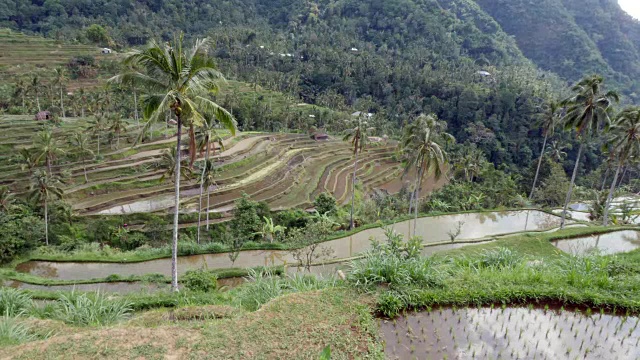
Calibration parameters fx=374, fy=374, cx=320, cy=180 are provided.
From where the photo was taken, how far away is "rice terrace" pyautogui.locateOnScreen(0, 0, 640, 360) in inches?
294

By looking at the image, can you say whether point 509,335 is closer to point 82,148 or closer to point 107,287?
point 107,287

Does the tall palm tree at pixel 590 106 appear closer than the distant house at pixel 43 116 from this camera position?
Yes

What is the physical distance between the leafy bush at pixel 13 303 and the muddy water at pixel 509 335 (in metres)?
8.25

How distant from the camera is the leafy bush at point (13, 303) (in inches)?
335

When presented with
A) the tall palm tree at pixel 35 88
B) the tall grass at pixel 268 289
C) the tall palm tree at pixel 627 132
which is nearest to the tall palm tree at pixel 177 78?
the tall grass at pixel 268 289

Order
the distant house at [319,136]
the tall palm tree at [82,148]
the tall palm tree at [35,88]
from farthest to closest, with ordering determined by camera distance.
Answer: the distant house at [319,136] → the tall palm tree at [35,88] → the tall palm tree at [82,148]

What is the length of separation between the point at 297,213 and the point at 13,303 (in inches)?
857

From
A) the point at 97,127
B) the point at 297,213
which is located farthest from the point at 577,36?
the point at 97,127

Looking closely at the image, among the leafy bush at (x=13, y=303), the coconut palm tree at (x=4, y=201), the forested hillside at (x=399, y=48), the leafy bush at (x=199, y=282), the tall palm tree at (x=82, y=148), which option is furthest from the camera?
the forested hillside at (x=399, y=48)

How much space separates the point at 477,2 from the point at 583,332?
212 meters

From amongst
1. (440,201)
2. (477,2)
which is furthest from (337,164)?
(477,2)

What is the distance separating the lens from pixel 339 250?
2250 centimetres

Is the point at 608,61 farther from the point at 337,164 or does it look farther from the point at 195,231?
the point at 195,231

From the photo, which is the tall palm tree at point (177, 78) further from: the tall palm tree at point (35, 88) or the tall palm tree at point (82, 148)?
the tall palm tree at point (35, 88)
